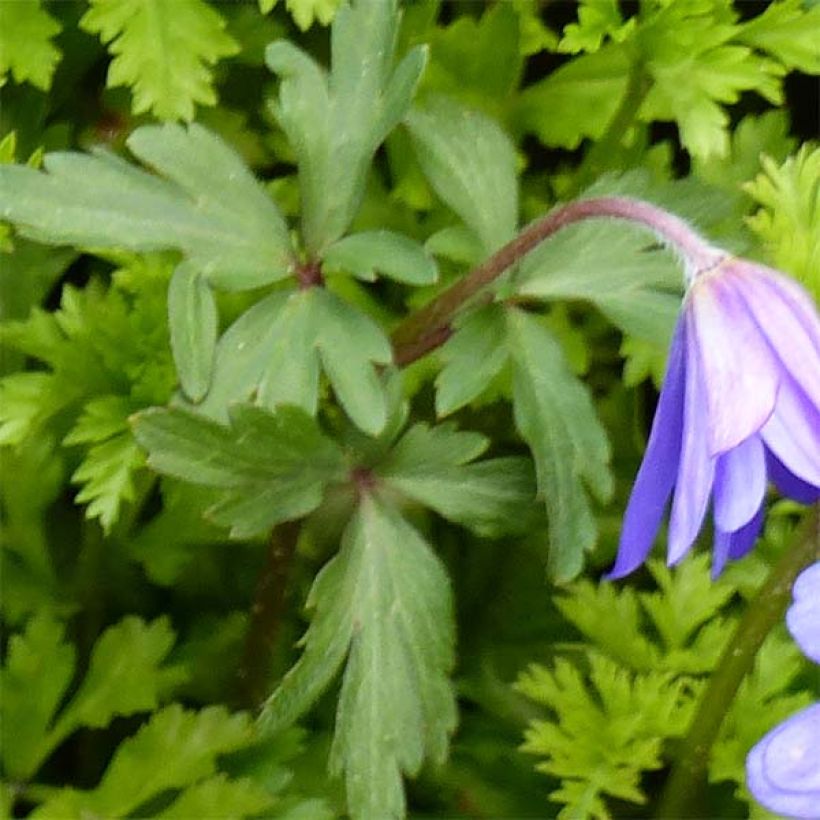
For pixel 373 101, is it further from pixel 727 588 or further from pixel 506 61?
pixel 727 588

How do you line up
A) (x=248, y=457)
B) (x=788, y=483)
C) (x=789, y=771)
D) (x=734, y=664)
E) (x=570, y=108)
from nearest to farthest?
(x=789, y=771)
(x=788, y=483)
(x=248, y=457)
(x=734, y=664)
(x=570, y=108)

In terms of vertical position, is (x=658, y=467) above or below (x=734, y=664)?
above

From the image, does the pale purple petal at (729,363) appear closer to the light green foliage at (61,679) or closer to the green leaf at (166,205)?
the green leaf at (166,205)

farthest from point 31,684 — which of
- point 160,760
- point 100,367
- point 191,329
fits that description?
point 191,329

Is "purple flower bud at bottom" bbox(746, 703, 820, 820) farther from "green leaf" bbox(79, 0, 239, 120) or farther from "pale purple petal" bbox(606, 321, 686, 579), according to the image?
"green leaf" bbox(79, 0, 239, 120)

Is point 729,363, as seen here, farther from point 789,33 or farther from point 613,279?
point 789,33

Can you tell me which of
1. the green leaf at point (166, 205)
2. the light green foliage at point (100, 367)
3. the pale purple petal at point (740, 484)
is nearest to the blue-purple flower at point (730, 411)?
the pale purple petal at point (740, 484)
